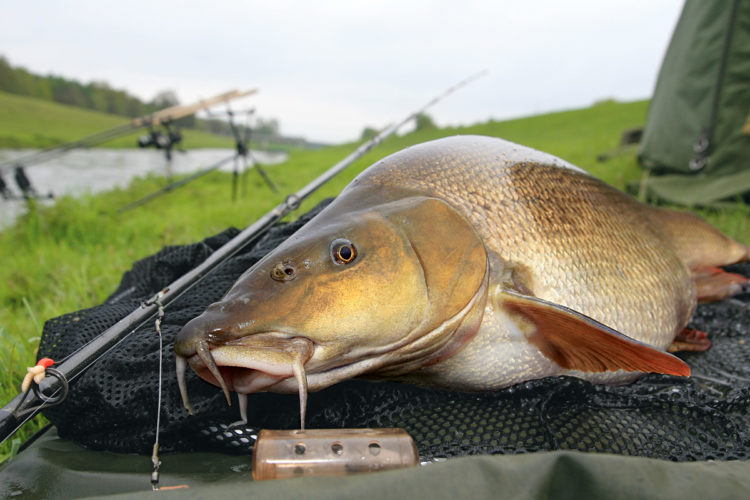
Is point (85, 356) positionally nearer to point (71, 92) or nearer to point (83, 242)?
point (83, 242)

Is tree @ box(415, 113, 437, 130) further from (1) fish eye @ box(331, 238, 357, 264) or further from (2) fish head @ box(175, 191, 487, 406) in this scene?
(1) fish eye @ box(331, 238, 357, 264)

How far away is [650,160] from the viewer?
210 inches

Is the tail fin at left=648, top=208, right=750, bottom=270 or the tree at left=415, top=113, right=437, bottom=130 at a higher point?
the tree at left=415, top=113, right=437, bottom=130

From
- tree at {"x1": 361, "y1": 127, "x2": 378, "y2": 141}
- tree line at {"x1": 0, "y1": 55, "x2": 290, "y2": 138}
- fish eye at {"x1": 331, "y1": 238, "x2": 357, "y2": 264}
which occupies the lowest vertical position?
fish eye at {"x1": 331, "y1": 238, "x2": 357, "y2": 264}

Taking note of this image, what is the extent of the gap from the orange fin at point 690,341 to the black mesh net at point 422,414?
0.58 m

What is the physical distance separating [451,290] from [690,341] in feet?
4.67

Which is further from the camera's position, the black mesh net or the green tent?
the green tent

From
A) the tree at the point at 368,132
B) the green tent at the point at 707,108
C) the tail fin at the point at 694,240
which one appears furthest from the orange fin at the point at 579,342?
the green tent at the point at 707,108

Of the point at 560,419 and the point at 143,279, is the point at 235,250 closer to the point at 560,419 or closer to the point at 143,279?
the point at 143,279

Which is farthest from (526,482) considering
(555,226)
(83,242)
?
(83,242)

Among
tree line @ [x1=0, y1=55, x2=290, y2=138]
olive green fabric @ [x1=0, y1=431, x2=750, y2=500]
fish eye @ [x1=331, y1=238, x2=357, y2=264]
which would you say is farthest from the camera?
tree line @ [x1=0, y1=55, x2=290, y2=138]

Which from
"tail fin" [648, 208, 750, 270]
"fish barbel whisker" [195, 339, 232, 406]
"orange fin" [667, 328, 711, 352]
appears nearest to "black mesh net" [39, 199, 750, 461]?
"fish barbel whisker" [195, 339, 232, 406]

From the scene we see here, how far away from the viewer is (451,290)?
50.3 inches

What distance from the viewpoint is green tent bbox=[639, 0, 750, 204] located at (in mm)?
4188
